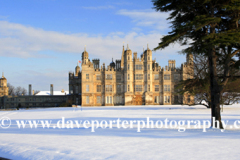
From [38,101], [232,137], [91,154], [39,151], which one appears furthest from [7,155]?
[38,101]

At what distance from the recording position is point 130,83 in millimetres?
50875

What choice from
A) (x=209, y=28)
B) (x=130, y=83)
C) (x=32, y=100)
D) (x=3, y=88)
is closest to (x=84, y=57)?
(x=130, y=83)

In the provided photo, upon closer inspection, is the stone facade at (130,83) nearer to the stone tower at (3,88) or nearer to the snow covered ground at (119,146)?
the stone tower at (3,88)

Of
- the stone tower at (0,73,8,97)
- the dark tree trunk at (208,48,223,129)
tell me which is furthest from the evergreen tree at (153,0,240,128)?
the stone tower at (0,73,8,97)

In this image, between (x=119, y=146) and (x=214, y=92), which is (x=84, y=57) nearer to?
(x=214, y=92)

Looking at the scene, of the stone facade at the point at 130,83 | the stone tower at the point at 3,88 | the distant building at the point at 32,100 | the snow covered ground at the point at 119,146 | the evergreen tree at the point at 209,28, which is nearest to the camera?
the snow covered ground at the point at 119,146

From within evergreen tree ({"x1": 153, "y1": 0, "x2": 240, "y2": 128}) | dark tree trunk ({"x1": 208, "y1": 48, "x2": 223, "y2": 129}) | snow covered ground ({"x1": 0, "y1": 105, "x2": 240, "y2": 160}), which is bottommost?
snow covered ground ({"x1": 0, "y1": 105, "x2": 240, "y2": 160})

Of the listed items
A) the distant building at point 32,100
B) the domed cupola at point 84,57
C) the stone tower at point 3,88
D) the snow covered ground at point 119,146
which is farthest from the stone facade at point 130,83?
the snow covered ground at point 119,146

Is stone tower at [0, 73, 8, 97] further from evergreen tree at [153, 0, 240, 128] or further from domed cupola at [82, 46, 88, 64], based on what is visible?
evergreen tree at [153, 0, 240, 128]

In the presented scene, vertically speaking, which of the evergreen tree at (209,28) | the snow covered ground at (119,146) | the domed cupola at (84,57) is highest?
the domed cupola at (84,57)

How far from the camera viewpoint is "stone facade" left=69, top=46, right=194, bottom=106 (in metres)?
50.8

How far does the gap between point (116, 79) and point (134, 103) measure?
6.15 metres

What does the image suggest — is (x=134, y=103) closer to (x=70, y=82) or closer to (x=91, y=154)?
(x=70, y=82)

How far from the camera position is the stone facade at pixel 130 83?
167 ft
